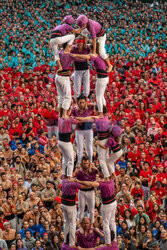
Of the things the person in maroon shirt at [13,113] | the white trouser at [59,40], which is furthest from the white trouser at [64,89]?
the person in maroon shirt at [13,113]

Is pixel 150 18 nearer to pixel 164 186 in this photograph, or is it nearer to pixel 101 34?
pixel 164 186

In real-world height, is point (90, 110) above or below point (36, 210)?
above

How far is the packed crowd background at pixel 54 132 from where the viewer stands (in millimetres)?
12461

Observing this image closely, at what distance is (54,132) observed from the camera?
1617 centimetres

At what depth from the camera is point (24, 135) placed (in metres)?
15.6

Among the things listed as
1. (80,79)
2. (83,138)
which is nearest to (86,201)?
(83,138)

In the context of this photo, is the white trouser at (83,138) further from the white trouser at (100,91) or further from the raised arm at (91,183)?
the raised arm at (91,183)

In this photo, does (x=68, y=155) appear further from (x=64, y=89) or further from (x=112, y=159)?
(x=64, y=89)

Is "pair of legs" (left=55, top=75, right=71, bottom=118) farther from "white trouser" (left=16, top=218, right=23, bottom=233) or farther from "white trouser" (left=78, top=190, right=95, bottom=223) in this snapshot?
"white trouser" (left=16, top=218, right=23, bottom=233)

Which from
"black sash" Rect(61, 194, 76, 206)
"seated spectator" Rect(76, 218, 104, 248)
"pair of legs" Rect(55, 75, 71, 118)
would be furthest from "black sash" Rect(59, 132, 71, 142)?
"seated spectator" Rect(76, 218, 104, 248)

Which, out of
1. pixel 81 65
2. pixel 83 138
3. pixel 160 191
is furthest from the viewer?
pixel 160 191

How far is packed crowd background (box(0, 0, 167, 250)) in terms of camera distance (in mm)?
12461

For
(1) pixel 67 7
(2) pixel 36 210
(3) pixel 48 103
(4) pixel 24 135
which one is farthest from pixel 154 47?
(2) pixel 36 210

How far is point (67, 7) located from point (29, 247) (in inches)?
773
